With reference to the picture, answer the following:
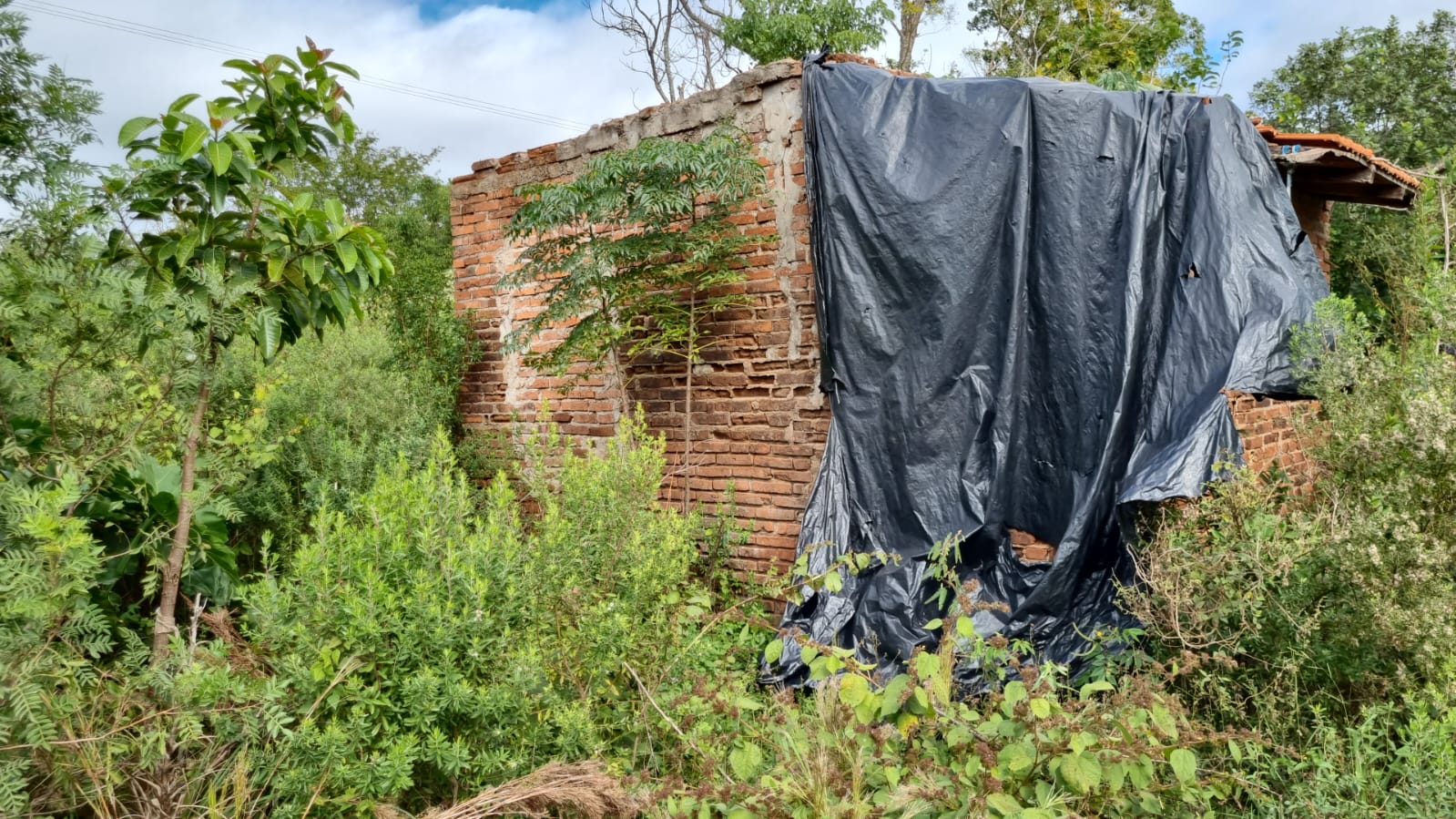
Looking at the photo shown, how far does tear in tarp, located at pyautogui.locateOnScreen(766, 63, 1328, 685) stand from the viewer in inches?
157

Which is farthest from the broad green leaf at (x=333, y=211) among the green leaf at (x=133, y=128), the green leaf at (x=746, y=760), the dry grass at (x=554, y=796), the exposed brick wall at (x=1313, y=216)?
the exposed brick wall at (x=1313, y=216)

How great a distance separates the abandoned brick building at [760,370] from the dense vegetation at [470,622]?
89 cm

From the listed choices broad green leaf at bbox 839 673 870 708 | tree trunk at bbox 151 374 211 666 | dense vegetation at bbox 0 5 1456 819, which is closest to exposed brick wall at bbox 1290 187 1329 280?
dense vegetation at bbox 0 5 1456 819

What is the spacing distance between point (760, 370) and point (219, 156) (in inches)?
Answer: 110

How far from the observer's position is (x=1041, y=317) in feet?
13.7

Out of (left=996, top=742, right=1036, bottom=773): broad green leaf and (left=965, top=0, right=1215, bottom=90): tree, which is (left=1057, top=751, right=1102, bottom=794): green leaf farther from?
(left=965, top=0, right=1215, bottom=90): tree

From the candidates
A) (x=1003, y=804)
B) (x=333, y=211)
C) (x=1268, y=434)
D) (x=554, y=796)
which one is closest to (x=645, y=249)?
(x=333, y=211)

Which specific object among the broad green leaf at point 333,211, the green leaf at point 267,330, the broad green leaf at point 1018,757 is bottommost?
the broad green leaf at point 1018,757

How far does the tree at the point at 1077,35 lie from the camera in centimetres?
1462

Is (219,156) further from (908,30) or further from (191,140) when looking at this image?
(908,30)

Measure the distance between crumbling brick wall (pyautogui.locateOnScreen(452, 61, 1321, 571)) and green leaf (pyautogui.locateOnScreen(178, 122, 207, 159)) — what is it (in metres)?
2.71

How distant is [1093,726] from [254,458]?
2880 millimetres

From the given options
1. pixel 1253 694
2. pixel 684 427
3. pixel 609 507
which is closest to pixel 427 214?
pixel 684 427

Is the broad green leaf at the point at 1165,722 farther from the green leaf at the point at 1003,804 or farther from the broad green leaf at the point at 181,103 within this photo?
the broad green leaf at the point at 181,103
